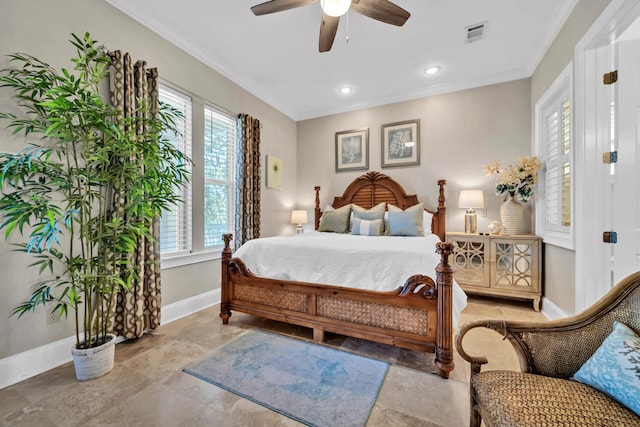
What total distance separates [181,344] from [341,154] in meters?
3.51

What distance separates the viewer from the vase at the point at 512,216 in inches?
122

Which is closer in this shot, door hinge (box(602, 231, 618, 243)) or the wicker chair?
the wicker chair

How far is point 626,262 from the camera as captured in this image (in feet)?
5.80

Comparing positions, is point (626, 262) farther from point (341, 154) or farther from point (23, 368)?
point (23, 368)

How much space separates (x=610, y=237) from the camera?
1852 millimetres

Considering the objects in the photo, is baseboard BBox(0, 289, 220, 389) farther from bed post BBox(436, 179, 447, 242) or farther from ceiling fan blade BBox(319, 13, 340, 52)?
bed post BBox(436, 179, 447, 242)

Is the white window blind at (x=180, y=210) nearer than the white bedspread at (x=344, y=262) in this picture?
No

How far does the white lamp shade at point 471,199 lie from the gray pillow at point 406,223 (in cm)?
61

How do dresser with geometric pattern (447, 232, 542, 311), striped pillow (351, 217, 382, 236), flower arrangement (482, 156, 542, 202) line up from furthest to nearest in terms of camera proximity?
striped pillow (351, 217, 382, 236)
flower arrangement (482, 156, 542, 202)
dresser with geometric pattern (447, 232, 542, 311)

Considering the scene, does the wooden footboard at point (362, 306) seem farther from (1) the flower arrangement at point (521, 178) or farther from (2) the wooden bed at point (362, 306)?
(1) the flower arrangement at point (521, 178)

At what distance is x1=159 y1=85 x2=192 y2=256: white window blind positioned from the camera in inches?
105

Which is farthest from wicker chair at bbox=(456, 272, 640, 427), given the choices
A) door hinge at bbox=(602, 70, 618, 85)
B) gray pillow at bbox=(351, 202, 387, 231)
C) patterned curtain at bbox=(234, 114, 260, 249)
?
patterned curtain at bbox=(234, 114, 260, 249)

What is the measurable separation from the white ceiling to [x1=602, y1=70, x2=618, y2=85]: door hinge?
0.82 metres

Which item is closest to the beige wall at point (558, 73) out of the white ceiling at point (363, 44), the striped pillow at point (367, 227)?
the white ceiling at point (363, 44)
